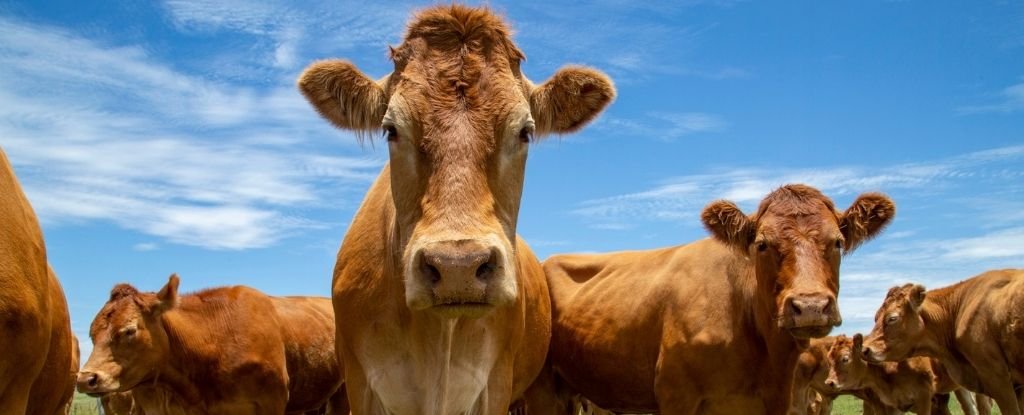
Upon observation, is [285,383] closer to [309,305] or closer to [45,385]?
[309,305]

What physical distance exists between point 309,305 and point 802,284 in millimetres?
8762

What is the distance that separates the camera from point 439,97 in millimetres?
4727

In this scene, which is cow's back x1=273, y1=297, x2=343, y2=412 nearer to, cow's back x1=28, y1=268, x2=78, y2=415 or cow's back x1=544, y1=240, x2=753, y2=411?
cow's back x1=544, y1=240, x2=753, y2=411

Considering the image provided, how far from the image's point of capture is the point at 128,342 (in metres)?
11.3

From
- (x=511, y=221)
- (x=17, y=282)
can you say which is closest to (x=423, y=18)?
(x=511, y=221)

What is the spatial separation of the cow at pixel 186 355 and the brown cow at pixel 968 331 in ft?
36.6

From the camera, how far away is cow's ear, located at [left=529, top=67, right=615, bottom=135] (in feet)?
18.0

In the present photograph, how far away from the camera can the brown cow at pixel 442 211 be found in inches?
164

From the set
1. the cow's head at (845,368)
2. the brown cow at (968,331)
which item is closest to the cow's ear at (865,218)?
the brown cow at (968,331)

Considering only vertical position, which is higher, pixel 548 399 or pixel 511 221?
pixel 511 221

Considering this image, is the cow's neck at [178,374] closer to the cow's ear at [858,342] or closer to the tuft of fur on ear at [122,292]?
the tuft of fur on ear at [122,292]

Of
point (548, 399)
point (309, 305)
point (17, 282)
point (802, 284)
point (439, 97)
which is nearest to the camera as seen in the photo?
point (17, 282)

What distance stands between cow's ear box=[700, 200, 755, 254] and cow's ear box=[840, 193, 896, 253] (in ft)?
2.72

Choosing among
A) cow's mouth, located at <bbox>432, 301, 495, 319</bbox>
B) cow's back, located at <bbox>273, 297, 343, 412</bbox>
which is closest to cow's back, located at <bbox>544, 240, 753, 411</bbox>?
cow's back, located at <bbox>273, 297, 343, 412</bbox>
